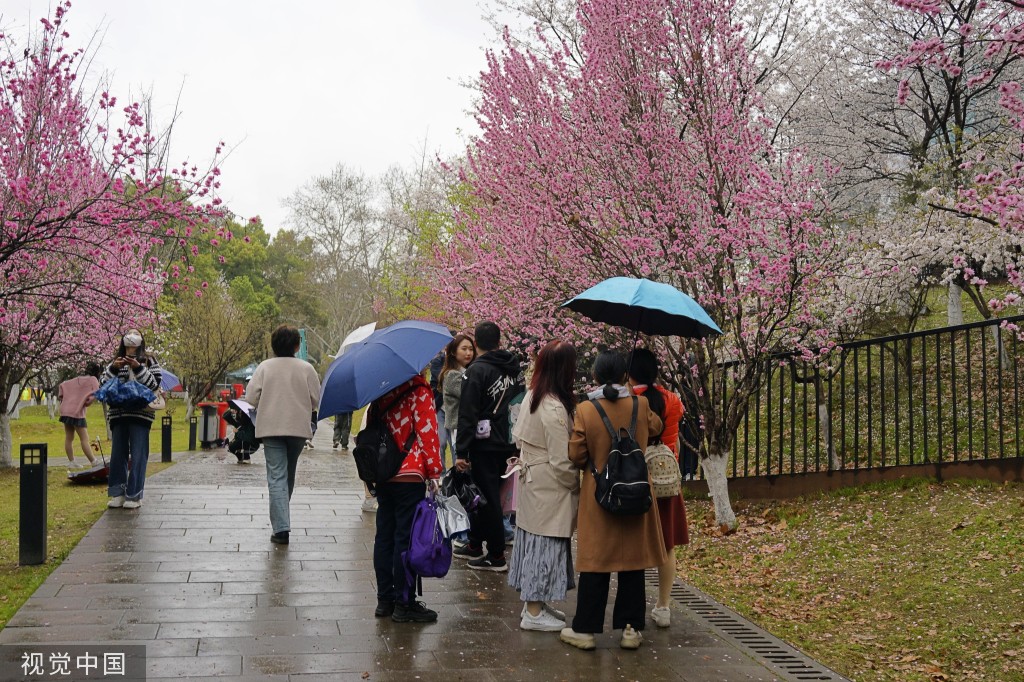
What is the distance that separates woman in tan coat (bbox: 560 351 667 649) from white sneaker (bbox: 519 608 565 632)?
0.22 meters

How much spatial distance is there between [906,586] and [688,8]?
5.90 meters

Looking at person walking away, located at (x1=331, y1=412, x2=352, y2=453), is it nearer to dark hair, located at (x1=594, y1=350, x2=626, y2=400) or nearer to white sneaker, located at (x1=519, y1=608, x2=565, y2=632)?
white sneaker, located at (x1=519, y1=608, x2=565, y2=632)

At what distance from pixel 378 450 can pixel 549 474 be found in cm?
105

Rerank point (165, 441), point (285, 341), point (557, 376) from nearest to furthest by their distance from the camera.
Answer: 1. point (557, 376)
2. point (285, 341)
3. point (165, 441)

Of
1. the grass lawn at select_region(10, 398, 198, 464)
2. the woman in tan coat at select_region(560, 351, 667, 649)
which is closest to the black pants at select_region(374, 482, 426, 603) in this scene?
the woman in tan coat at select_region(560, 351, 667, 649)

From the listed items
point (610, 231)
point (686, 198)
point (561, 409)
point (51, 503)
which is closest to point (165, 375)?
point (51, 503)

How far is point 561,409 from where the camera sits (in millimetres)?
5621

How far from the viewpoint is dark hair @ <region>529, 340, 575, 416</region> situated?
5.64 meters

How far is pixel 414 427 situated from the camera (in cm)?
577

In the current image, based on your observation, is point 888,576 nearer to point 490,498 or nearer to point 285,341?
point 490,498

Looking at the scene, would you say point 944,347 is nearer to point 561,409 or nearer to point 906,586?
point 906,586

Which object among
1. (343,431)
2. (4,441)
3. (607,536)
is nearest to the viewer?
(607,536)

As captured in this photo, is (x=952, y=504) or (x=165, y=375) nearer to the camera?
(x=952, y=504)

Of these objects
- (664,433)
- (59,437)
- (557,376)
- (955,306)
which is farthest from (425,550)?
(59,437)
